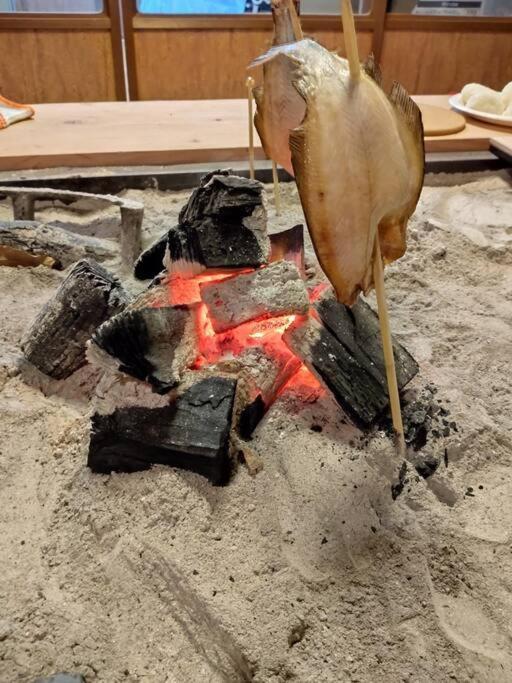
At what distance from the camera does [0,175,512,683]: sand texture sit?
103 centimetres

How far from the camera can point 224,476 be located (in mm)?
1276

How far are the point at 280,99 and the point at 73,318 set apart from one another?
0.79 m

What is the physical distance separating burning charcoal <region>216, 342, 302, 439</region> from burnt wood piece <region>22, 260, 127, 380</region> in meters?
0.41

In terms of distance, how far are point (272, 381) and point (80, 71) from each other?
4133 millimetres

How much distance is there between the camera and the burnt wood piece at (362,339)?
1431mm

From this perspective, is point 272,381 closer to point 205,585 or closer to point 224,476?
point 224,476

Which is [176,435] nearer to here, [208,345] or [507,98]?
[208,345]

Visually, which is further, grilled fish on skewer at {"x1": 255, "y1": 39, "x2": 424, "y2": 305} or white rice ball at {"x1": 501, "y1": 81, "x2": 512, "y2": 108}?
white rice ball at {"x1": 501, "y1": 81, "x2": 512, "y2": 108}

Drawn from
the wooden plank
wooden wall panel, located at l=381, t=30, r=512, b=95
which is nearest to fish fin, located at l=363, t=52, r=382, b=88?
the wooden plank

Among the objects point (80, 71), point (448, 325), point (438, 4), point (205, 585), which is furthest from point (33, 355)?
point (438, 4)

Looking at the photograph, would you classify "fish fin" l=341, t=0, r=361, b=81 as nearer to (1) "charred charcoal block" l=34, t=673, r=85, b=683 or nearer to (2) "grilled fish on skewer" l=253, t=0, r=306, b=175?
(2) "grilled fish on skewer" l=253, t=0, r=306, b=175

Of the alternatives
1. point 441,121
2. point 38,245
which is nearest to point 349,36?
point 38,245

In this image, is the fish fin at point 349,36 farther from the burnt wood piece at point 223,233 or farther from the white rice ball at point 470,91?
the white rice ball at point 470,91

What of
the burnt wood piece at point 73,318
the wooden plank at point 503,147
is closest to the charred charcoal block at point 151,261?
the burnt wood piece at point 73,318
